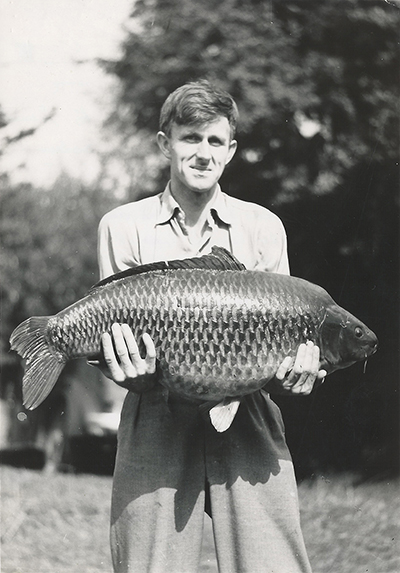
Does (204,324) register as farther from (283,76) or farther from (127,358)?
(283,76)

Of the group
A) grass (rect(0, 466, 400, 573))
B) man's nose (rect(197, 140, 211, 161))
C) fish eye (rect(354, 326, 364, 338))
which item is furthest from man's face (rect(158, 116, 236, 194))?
grass (rect(0, 466, 400, 573))

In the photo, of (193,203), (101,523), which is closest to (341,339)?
(193,203)

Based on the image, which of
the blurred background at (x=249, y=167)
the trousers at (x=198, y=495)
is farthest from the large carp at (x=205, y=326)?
the blurred background at (x=249, y=167)

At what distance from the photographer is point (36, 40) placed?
4277mm

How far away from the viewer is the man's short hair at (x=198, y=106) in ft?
9.09

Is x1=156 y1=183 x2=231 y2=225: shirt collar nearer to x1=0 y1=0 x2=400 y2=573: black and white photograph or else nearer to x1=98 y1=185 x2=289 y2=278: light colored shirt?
x1=98 y1=185 x2=289 y2=278: light colored shirt

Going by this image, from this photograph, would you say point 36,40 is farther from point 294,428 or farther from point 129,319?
point 294,428

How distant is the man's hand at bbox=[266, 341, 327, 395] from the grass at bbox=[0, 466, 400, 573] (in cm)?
254

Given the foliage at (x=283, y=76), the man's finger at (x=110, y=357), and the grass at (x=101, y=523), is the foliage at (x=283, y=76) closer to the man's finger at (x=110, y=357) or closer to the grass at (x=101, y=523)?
the grass at (x=101, y=523)

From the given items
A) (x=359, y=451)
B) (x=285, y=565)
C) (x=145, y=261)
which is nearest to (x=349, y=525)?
(x=359, y=451)

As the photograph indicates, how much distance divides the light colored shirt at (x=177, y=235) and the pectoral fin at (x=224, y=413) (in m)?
0.66

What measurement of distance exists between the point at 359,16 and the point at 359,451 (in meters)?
3.36

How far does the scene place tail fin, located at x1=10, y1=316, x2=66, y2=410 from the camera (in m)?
2.59

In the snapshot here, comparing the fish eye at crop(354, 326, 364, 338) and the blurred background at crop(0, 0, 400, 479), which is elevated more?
the fish eye at crop(354, 326, 364, 338)
